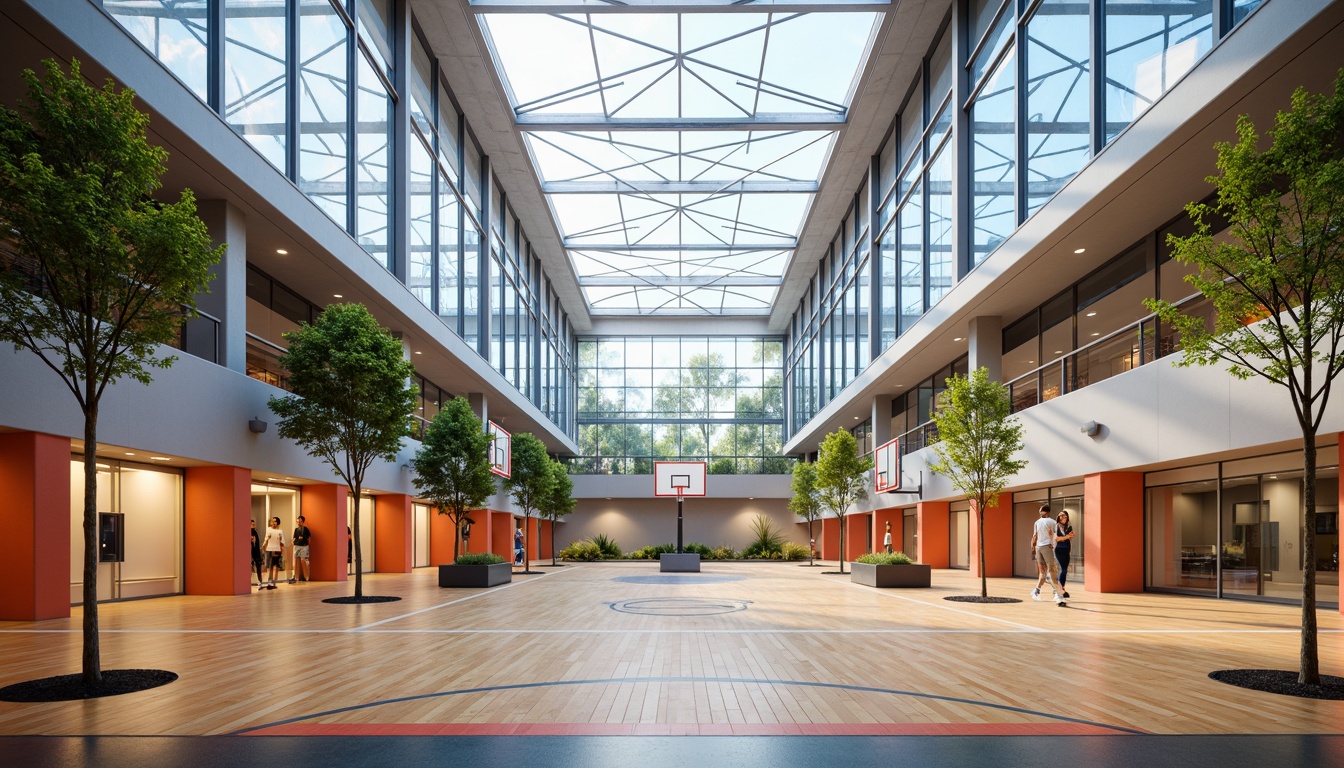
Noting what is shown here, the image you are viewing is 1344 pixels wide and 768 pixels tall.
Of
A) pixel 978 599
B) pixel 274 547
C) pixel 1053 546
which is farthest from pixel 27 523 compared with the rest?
pixel 1053 546

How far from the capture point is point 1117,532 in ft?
60.4

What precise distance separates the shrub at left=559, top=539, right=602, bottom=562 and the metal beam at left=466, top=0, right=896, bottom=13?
26317 millimetres

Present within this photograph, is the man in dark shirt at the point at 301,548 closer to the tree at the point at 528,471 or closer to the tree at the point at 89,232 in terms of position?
the tree at the point at 528,471

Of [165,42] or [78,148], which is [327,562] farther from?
[78,148]

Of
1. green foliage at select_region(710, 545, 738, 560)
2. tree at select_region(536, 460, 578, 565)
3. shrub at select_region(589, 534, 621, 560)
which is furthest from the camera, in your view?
green foliage at select_region(710, 545, 738, 560)

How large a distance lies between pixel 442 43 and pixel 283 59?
7.88 metres

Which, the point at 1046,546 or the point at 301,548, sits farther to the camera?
the point at 301,548

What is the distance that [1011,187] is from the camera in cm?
1983

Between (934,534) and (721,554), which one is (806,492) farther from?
(934,534)

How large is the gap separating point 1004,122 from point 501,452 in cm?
1743

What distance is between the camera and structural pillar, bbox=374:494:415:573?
2753cm

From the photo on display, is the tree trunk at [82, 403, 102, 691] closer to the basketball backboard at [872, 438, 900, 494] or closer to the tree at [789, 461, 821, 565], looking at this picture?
the basketball backboard at [872, 438, 900, 494]

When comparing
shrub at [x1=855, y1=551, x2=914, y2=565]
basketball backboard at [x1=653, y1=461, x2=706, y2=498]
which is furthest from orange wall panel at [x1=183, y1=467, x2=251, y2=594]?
basketball backboard at [x1=653, y1=461, x2=706, y2=498]

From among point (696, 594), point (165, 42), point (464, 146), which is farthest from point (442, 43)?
point (696, 594)
